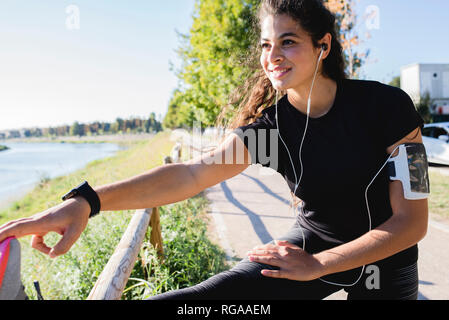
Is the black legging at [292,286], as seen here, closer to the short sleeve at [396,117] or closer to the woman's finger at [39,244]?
the woman's finger at [39,244]

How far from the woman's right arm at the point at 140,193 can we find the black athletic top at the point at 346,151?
0.15 m

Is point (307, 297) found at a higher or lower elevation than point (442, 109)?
lower

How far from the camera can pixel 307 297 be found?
5.73ft

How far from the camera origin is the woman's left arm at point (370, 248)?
1.45m

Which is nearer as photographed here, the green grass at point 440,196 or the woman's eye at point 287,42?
the woman's eye at point 287,42

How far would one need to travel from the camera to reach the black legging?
1560 mm

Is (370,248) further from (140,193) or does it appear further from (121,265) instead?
(121,265)

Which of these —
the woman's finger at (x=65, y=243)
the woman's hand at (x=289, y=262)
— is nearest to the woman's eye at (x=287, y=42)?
the woman's hand at (x=289, y=262)

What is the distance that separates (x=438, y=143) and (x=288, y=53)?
40.4 feet

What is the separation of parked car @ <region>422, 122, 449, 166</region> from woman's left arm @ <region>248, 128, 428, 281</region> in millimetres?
11610

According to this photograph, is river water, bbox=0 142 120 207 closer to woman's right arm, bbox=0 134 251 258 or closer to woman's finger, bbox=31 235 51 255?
woman's right arm, bbox=0 134 251 258

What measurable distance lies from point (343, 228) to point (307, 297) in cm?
39
